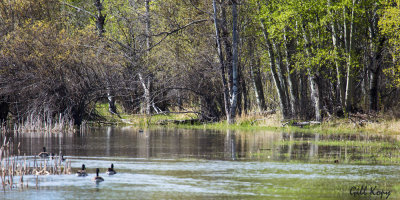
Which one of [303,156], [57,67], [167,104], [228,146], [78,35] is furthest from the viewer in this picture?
[167,104]

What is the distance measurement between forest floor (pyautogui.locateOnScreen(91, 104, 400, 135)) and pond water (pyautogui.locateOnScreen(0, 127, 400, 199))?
153 inches

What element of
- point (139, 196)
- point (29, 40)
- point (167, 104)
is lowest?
point (139, 196)

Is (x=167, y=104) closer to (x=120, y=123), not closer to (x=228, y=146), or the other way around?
(x=120, y=123)

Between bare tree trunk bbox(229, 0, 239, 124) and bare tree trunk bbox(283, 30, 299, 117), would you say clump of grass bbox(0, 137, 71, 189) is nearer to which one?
bare tree trunk bbox(229, 0, 239, 124)

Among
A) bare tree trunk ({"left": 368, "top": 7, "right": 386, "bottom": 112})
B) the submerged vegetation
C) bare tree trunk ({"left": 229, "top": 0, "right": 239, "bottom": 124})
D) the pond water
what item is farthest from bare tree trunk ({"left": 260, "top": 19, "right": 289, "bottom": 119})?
the pond water

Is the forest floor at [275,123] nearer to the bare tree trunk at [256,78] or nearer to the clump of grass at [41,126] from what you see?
the bare tree trunk at [256,78]

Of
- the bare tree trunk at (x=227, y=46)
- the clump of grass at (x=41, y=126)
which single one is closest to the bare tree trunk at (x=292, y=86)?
the bare tree trunk at (x=227, y=46)

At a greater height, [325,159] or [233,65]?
[233,65]

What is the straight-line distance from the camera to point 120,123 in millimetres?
40469

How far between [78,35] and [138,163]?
74.2 ft

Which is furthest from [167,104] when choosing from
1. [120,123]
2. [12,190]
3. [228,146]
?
[12,190]

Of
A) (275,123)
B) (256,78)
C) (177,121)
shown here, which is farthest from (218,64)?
(256,78)

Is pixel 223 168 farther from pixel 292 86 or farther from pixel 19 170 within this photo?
pixel 292 86

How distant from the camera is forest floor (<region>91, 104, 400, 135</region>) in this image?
102ft
